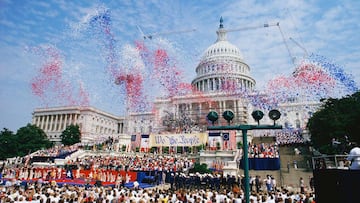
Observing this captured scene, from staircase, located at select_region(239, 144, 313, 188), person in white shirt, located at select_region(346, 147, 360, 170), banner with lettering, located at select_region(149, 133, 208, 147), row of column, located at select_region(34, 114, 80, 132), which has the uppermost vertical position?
row of column, located at select_region(34, 114, 80, 132)

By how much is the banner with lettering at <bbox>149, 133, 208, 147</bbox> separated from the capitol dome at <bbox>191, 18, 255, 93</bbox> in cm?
4860

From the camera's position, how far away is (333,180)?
6.69 meters

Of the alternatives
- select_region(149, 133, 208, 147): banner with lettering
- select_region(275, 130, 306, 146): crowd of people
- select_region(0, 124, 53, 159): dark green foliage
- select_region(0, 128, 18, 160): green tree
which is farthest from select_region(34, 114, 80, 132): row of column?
select_region(275, 130, 306, 146): crowd of people

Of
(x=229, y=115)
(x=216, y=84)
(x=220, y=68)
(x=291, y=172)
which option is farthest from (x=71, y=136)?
(x=229, y=115)

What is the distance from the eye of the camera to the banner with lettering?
147 feet

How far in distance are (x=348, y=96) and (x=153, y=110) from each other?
248 ft

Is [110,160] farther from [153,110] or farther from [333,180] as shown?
[153,110]

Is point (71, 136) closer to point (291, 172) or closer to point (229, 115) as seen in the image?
point (291, 172)

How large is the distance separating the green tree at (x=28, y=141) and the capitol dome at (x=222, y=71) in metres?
57.8

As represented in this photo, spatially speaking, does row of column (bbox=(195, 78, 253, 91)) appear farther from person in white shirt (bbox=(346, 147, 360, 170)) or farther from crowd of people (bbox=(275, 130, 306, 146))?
person in white shirt (bbox=(346, 147, 360, 170))

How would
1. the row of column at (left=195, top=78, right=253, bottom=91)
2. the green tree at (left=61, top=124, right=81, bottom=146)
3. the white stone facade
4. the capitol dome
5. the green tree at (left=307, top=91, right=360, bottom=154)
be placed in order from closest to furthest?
1. the green tree at (left=307, top=91, right=360, bottom=154)
2. the green tree at (left=61, top=124, right=81, bottom=146)
3. the row of column at (left=195, top=78, right=253, bottom=91)
4. the capitol dome
5. the white stone facade

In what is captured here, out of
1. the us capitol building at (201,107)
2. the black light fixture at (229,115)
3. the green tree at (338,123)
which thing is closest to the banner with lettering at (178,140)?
the green tree at (338,123)

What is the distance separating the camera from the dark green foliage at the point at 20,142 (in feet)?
218

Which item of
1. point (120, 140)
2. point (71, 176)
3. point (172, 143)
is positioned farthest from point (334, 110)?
point (120, 140)
